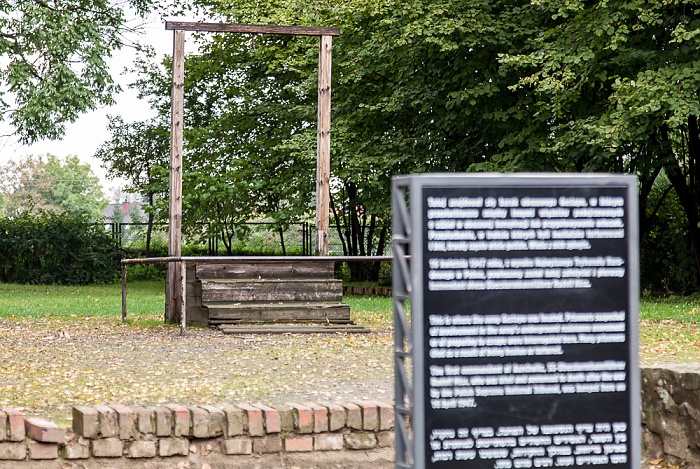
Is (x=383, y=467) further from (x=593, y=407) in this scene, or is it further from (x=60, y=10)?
(x=60, y=10)

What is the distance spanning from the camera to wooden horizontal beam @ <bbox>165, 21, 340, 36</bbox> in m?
12.9

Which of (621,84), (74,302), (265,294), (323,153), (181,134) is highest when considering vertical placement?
(621,84)

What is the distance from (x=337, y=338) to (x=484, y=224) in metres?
8.10

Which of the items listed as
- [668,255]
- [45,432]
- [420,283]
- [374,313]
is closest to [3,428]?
[45,432]

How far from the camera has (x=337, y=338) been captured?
1114cm

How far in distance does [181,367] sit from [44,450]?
3.77 m

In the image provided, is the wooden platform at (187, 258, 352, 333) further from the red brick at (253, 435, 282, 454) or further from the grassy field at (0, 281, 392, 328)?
the red brick at (253, 435, 282, 454)

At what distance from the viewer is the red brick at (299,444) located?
497cm

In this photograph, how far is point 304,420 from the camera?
16.4 ft

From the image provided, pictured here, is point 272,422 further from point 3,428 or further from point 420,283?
point 420,283

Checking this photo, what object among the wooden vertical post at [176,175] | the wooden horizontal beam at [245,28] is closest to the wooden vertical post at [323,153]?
the wooden horizontal beam at [245,28]

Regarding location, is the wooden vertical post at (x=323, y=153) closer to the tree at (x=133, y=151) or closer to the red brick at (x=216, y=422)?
the red brick at (x=216, y=422)

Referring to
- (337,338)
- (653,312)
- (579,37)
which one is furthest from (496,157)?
(337,338)

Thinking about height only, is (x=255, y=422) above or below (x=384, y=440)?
above
